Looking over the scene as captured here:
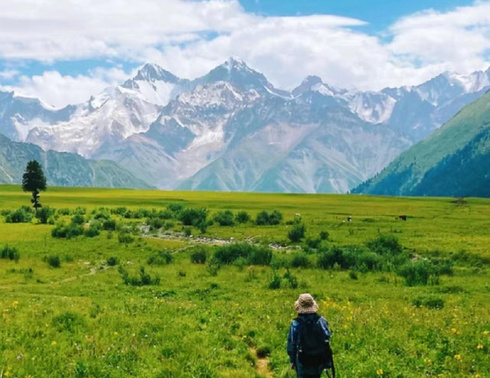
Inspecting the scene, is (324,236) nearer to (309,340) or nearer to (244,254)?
(244,254)

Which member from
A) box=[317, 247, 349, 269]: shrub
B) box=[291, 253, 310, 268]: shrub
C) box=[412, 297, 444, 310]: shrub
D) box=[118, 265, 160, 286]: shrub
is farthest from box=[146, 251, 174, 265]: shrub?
box=[412, 297, 444, 310]: shrub

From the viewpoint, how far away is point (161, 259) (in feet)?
172

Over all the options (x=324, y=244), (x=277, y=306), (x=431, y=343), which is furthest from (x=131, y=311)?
(x=324, y=244)

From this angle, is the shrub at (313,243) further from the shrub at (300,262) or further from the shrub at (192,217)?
the shrub at (192,217)

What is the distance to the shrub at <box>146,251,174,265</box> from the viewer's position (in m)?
51.8

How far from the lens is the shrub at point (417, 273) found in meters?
40.2

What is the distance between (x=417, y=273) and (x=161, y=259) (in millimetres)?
23931

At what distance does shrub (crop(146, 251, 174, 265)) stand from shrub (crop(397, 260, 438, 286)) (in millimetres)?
21923

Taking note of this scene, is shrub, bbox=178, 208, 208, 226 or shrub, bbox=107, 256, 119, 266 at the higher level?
shrub, bbox=178, 208, 208, 226

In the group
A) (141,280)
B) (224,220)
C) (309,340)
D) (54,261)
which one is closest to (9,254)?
(54,261)

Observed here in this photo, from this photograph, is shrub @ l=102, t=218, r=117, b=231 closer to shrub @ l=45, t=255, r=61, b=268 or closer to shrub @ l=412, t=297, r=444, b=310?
shrub @ l=45, t=255, r=61, b=268

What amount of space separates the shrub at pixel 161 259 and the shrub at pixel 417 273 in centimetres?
2192

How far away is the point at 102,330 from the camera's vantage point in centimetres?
1925

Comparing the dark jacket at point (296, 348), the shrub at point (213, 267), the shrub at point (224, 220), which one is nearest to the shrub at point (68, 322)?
the dark jacket at point (296, 348)
